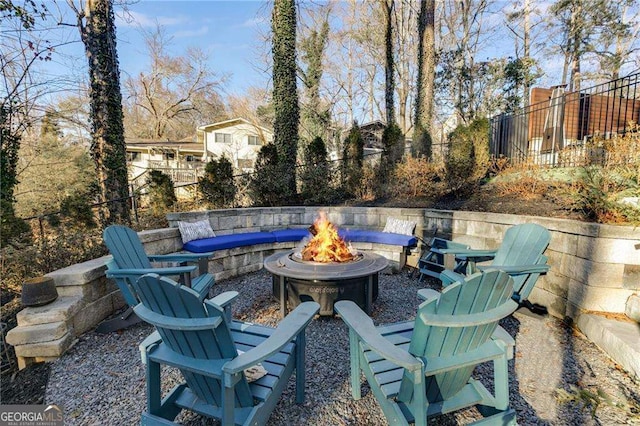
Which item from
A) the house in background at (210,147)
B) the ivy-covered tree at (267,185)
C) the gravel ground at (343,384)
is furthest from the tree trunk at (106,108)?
the house in background at (210,147)

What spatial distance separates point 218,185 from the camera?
574 centimetres

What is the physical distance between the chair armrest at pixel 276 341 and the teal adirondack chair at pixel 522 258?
1.56 meters

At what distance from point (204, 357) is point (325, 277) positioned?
5.37 feet

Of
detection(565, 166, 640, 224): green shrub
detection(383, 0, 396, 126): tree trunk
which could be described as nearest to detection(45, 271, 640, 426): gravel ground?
detection(565, 166, 640, 224): green shrub

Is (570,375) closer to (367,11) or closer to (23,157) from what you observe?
(23,157)

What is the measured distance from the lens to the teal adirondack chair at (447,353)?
1.34 metres

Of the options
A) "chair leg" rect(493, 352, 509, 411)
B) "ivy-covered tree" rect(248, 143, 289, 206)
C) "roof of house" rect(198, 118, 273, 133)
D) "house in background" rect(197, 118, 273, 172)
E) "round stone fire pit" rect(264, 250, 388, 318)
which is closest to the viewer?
"chair leg" rect(493, 352, 509, 411)

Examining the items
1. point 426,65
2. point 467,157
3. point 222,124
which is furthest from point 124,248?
point 222,124

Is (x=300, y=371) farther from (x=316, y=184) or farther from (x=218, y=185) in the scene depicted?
(x=316, y=184)

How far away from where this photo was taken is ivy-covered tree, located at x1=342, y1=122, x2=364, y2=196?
686cm

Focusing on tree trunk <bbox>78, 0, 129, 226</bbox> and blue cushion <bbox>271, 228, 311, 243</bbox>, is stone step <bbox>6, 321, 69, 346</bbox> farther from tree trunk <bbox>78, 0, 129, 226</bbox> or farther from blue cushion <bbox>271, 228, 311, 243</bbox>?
tree trunk <bbox>78, 0, 129, 226</bbox>

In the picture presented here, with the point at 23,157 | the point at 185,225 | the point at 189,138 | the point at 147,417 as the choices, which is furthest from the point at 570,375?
the point at 189,138

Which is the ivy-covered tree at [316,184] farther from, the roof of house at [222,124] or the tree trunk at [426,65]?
the roof of house at [222,124]

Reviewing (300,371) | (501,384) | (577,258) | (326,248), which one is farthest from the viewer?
(326,248)
